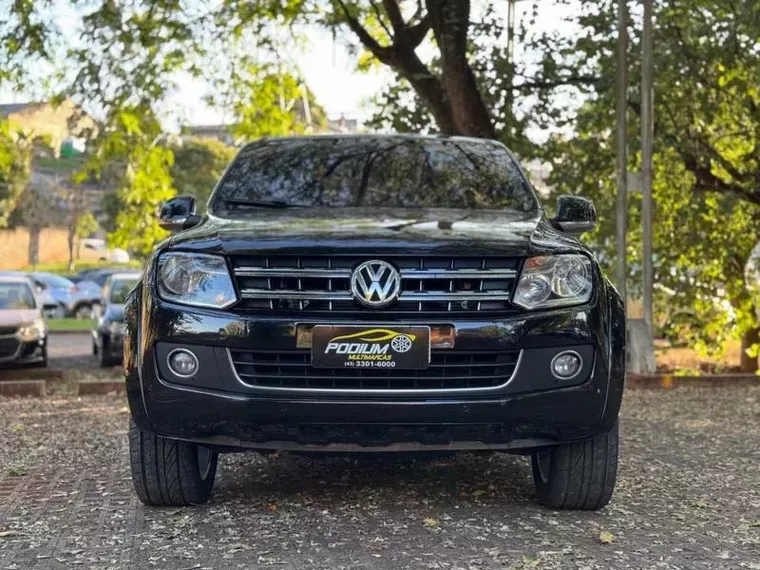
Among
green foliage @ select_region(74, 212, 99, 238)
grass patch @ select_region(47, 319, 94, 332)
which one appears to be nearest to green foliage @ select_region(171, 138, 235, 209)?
green foliage @ select_region(74, 212, 99, 238)

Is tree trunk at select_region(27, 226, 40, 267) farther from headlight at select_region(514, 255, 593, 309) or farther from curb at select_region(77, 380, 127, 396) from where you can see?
headlight at select_region(514, 255, 593, 309)

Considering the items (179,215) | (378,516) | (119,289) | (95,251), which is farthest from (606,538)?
(95,251)

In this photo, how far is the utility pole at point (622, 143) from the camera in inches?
426

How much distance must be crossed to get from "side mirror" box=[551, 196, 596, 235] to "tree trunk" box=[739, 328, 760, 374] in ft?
39.1

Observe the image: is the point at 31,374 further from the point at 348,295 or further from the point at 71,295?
the point at 71,295

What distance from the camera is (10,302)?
1453cm

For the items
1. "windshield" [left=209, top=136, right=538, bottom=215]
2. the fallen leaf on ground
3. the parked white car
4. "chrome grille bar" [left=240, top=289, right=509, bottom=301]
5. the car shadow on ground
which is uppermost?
"windshield" [left=209, top=136, right=538, bottom=215]

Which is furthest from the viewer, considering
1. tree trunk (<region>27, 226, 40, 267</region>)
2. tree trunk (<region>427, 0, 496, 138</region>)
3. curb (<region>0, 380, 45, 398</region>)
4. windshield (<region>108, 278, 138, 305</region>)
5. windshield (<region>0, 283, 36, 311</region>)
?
tree trunk (<region>27, 226, 40, 267</region>)

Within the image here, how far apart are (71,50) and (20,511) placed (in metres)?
10.0

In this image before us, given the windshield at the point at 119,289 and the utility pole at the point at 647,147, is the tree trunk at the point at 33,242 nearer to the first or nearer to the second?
the windshield at the point at 119,289

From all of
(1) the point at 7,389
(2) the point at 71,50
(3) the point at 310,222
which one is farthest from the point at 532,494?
(2) the point at 71,50

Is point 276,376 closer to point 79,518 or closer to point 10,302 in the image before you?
point 79,518

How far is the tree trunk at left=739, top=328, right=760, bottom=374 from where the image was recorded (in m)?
16.5

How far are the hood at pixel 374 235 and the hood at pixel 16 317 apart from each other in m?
Result: 10.1
